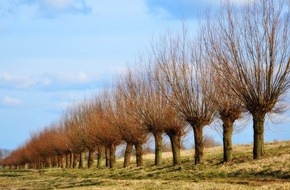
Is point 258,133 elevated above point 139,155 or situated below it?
above

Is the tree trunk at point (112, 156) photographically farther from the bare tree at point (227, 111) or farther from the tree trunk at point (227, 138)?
the tree trunk at point (227, 138)

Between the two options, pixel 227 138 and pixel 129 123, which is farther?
pixel 129 123

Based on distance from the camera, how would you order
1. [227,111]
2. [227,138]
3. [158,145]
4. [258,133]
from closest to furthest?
[258,133], [227,138], [227,111], [158,145]

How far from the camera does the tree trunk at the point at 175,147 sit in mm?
48322

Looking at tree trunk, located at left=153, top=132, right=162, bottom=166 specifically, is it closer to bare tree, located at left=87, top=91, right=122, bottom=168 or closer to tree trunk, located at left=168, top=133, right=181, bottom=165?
tree trunk, located at left=168, top=133, right=181, bottom=165

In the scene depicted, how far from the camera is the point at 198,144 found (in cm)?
4356

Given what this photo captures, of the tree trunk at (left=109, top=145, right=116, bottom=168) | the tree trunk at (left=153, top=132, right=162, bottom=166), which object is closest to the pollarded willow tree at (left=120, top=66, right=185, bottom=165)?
the tree trunk at (left=153, top=132, right=162, bottom=166)

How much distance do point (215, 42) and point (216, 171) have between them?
11168 mm

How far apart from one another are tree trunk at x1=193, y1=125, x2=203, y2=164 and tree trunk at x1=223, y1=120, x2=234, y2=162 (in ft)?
9.97

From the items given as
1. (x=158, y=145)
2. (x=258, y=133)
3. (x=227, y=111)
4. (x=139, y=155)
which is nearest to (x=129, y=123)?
(x=139, y=155)

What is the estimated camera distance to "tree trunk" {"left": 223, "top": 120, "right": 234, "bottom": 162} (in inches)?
1602

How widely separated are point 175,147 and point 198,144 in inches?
231

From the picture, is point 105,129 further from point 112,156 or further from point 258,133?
point 258,133

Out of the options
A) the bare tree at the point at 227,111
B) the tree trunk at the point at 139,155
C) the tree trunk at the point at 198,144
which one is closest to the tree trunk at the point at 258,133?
the bare tree at the point at 227,111
